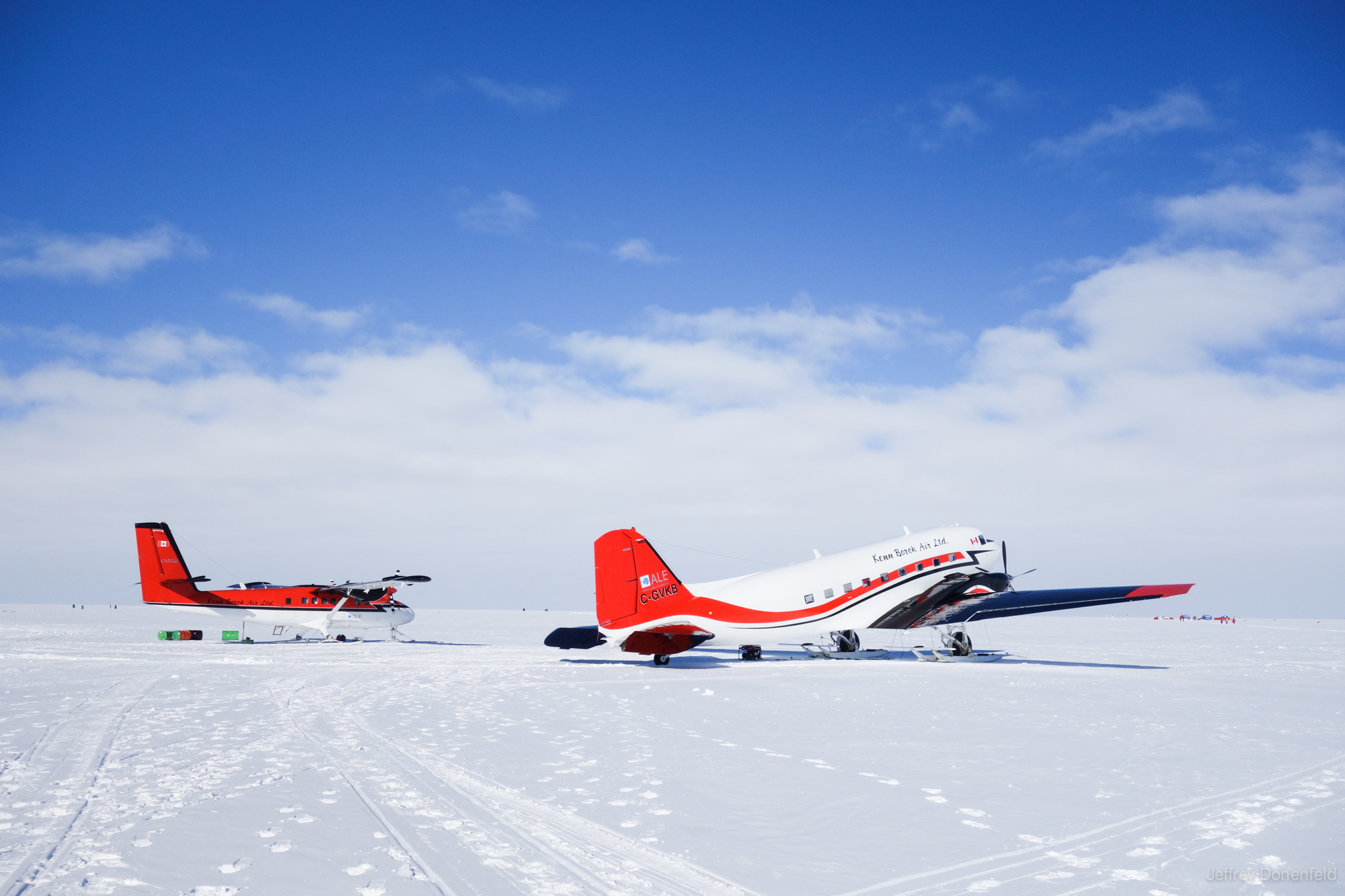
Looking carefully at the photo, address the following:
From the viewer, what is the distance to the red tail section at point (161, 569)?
35.8 m

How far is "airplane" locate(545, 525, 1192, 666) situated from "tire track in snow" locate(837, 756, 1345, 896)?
1574 cm

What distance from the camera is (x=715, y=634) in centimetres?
2391

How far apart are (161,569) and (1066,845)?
1628 inches

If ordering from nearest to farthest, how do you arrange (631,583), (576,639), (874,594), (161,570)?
(631,583)
(576,639)
(874,594)
(161,570)

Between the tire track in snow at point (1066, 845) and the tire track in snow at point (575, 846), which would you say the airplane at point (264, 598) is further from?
the tire track in snow at point (1066, 845)

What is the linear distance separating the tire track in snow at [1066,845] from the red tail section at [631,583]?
55.5 feet

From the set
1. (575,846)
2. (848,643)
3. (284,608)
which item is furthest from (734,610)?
(284,608)

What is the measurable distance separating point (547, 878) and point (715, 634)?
1862 centimetres

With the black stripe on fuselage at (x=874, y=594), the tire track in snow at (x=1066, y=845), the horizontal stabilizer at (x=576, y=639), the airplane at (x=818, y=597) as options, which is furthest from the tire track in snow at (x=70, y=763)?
the black stripe on fuselage at (x=874, y=594)

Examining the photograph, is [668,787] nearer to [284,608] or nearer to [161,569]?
[284,608]

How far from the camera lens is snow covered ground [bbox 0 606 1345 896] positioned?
5.82 m

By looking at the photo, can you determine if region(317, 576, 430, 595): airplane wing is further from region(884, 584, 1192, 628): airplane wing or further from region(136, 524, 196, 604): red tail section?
region(884, 584, 1192, 628): airplane wing

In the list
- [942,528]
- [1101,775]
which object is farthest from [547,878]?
[942,528]

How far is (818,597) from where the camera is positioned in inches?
976
